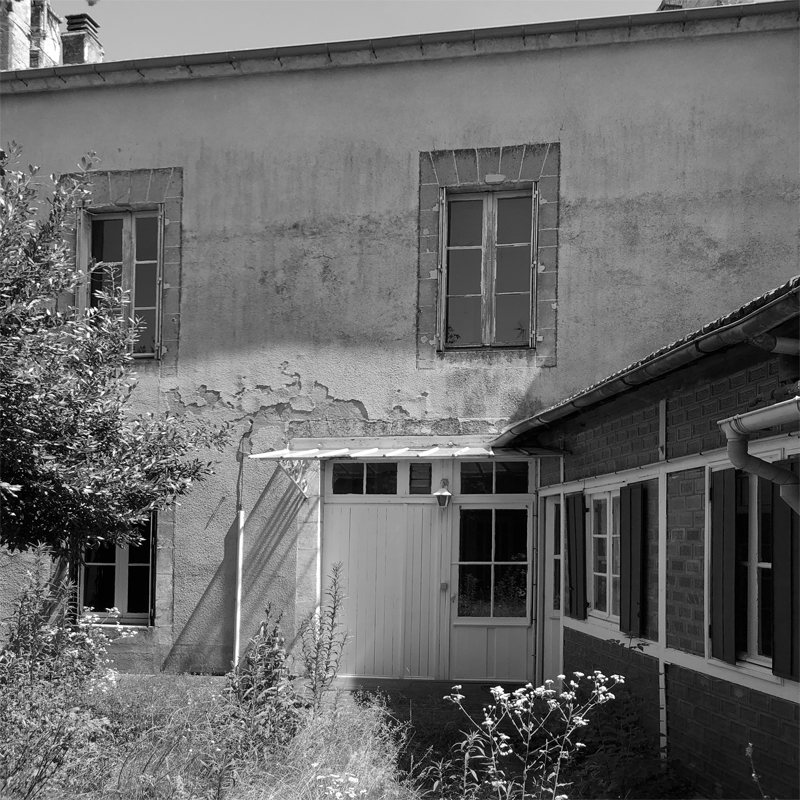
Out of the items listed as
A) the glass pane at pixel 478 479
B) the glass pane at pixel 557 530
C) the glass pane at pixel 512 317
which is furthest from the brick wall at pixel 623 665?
the glass pane at pixel 512 317

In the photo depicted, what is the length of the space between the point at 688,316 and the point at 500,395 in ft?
6.68

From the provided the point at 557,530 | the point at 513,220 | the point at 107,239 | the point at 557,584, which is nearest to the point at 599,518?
the point at 557,530

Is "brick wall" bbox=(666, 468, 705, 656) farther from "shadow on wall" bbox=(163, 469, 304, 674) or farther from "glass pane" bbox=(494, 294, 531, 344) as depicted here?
"shadow on wall" bbox=(163, 469, 304, 674)

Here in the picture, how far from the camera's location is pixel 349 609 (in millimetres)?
11258

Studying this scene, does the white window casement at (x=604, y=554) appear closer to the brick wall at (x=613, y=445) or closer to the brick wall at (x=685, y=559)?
the brick wall at (x=613, y=445)

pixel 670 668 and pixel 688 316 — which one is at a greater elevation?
pixel 688 316

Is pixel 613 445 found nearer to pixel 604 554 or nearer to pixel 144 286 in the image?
pixel 604 554

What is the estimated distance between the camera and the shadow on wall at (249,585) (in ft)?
36.9

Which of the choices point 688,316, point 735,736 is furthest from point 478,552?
point 735,736

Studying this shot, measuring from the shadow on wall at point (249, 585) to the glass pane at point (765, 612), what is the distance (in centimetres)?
638

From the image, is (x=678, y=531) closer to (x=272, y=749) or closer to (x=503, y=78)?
(x=272, y=749)

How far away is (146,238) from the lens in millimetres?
12109

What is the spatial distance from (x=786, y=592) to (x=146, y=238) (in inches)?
350

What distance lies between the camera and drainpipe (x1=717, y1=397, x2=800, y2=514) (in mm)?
4500
